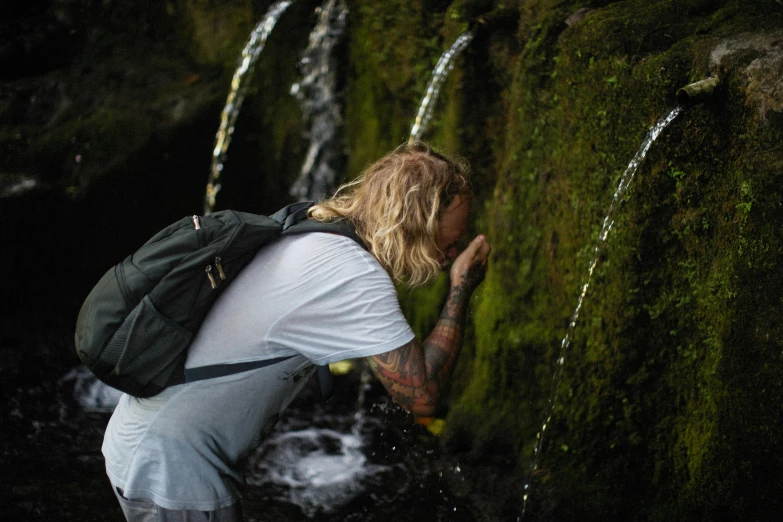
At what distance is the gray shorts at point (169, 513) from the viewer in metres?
2.04

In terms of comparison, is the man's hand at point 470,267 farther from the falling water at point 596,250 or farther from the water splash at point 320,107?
the water splash at point 320,107

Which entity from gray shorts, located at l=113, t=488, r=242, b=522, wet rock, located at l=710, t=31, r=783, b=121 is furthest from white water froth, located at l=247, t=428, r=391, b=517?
wet rock, located at l=710, t=31, r=783, b=121

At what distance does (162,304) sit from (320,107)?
4844 millimetres

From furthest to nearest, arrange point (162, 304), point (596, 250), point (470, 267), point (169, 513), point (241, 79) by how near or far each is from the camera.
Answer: point (241, 79)
point (596, 250)
point (470, 267)
point (169, 513)
point (162, 304)

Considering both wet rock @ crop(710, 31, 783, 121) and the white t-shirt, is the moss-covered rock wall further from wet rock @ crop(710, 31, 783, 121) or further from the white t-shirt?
the white t-shirt

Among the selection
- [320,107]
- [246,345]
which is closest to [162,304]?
[246,345]

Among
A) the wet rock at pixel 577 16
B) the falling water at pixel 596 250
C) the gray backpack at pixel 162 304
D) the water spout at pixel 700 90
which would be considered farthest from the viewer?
the wet rock at pixel 577 16

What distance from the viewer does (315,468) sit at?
4.25 m

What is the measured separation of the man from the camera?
1.95m

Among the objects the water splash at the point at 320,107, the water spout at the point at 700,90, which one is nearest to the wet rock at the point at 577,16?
the water spout at the point at 700,90

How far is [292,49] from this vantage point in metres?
6.46

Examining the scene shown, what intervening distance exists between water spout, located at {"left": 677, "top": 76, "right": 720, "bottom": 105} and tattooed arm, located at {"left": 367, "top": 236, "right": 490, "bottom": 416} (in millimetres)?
989

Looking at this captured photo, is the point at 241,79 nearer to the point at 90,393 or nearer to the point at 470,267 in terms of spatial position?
the point at 90,393

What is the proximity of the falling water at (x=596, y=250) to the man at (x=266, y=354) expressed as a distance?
1.34 m
